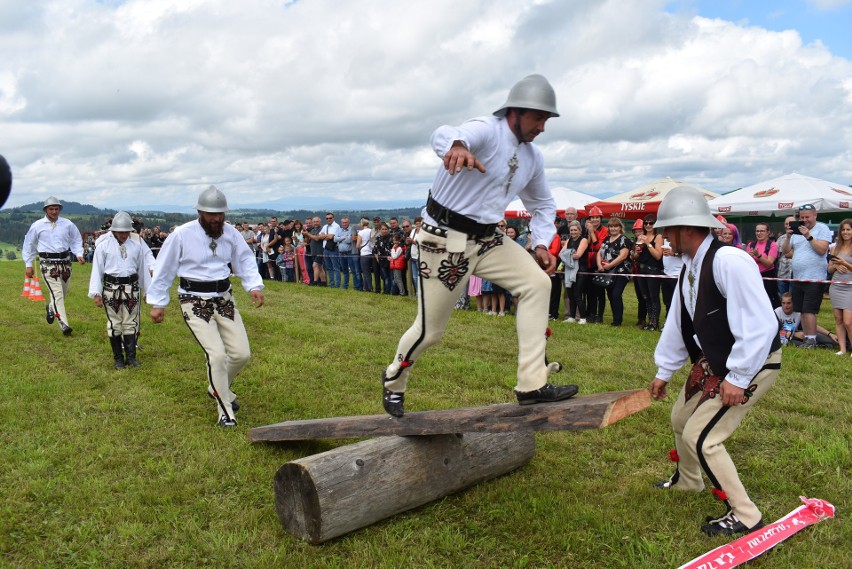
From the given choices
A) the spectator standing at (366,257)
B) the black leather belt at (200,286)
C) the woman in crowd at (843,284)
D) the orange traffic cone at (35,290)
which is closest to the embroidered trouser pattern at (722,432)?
the black leather belt at (200,286)

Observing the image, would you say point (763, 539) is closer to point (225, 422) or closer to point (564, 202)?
point (225, 422)

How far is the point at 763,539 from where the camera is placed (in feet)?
12.9

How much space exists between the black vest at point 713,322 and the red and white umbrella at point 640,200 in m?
16.0

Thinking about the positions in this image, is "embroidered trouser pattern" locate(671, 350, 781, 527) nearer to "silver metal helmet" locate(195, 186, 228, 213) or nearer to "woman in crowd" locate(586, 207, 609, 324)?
"silver metal helmet" locate(195, 186, 228, 213)

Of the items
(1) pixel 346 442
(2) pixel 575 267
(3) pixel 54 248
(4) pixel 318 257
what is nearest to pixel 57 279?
(3) pixel 54 248

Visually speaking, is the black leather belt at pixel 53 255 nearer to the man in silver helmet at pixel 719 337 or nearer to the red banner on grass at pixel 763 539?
the man in silver helmet at pixel 719 337

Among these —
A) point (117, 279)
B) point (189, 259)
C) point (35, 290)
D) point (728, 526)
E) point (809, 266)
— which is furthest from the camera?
point (35, 290)

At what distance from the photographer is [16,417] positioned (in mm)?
6746

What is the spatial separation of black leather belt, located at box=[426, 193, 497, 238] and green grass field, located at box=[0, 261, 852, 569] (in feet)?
6.66

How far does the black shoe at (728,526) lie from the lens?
13.3ft

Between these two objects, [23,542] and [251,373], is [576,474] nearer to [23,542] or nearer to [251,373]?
[23,542]

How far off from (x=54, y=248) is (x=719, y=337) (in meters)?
11.3

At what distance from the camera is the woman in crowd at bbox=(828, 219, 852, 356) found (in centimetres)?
936

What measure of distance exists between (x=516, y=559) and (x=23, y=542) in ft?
10.9
